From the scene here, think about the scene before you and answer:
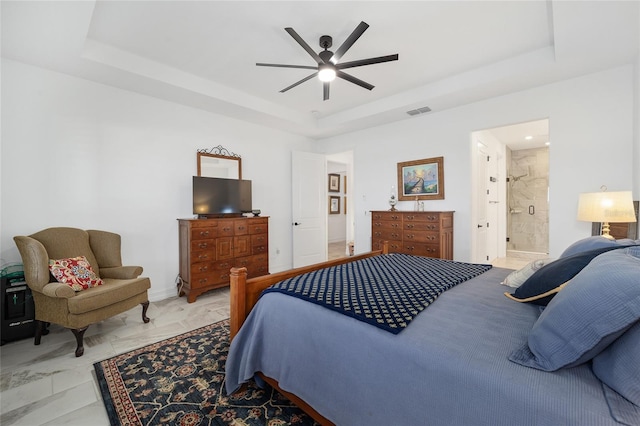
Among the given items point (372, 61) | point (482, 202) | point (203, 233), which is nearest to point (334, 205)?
point (482, 202)

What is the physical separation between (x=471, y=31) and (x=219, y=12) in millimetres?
2309

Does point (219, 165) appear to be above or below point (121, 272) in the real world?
above

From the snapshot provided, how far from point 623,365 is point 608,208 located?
8.28 feet

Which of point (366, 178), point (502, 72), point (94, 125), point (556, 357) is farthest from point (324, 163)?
point (556, 357)

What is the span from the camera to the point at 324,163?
227 inches

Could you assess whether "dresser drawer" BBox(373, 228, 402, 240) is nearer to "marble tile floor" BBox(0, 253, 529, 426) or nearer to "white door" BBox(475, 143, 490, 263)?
"white door" BBox(475, 143, 490, 263)

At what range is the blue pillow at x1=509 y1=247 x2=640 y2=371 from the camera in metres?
0.84

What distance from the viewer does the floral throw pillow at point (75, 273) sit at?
2.45 m

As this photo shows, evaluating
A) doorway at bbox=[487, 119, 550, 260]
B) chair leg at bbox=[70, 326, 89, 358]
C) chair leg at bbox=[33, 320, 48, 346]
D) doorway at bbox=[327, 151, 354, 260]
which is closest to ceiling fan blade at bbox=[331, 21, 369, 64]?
chair leg at bbox=[70, 326, 89, 358]

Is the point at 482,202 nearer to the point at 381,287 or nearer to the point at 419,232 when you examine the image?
the point at 419,232

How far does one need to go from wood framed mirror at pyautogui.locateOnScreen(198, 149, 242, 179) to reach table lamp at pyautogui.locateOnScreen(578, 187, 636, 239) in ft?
14.4

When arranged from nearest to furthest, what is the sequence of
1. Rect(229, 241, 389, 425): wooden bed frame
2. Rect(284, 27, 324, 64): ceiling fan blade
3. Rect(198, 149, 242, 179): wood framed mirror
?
Rect(229, 241, 389, 425): wooden bed frame < Rect(284, 27, 324, 64): ceiling fan blade < Rect(198, 149, 242, 179): wood framed mirror

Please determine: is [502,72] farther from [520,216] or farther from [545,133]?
[520,216]

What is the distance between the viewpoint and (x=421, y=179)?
14.6 ft
